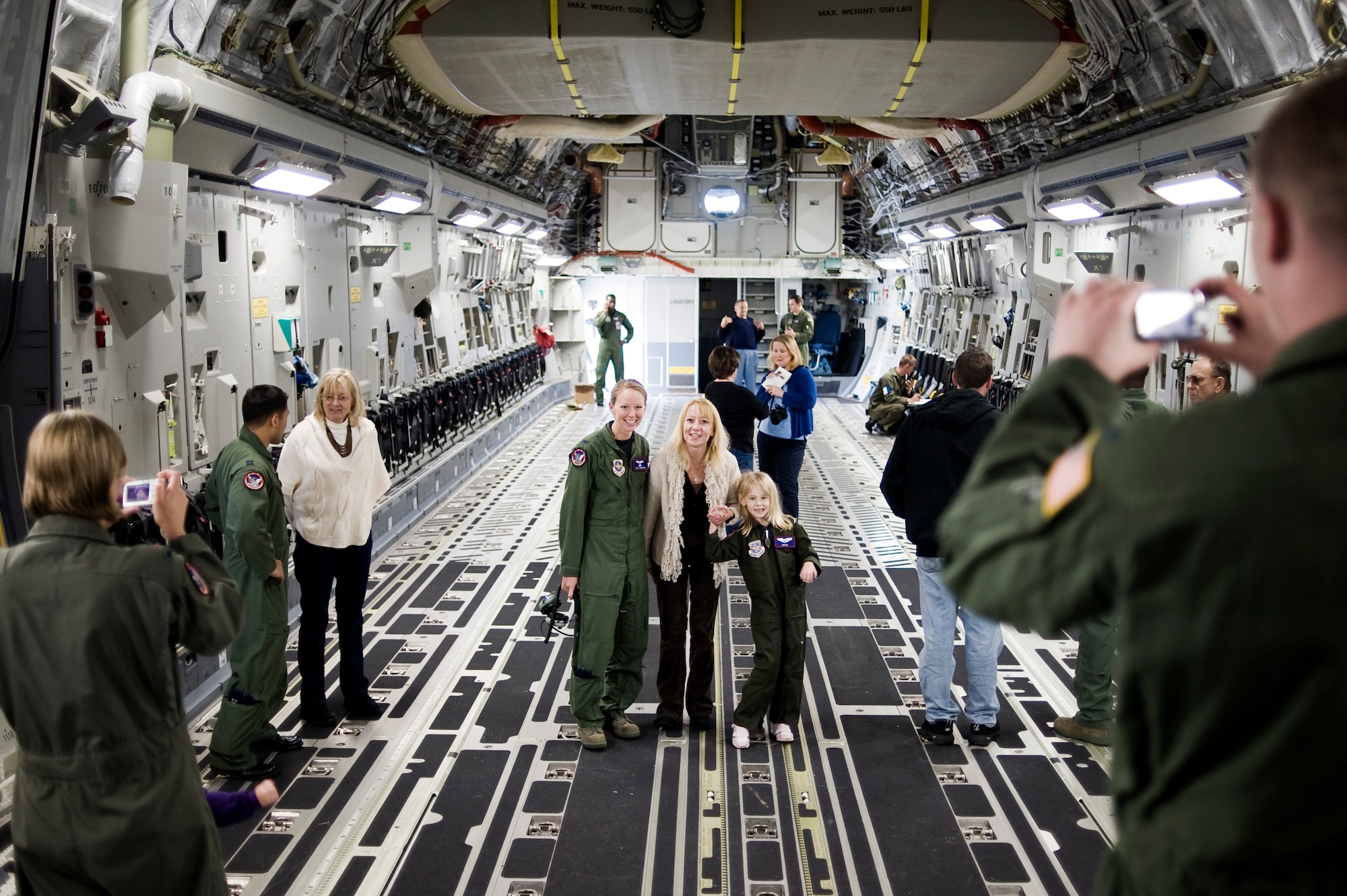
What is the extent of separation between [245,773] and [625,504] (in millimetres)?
2119

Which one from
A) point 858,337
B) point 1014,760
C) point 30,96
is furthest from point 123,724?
point 858,337

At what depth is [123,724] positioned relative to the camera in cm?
242

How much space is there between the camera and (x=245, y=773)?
495 cm

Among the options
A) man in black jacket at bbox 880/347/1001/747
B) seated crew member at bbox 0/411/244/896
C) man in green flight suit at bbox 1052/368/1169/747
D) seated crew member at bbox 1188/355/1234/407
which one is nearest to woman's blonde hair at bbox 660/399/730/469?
man in black jacket at bbox 880/347/1001/747

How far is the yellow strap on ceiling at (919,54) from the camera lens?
6.70 metres

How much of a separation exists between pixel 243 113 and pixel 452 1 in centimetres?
158

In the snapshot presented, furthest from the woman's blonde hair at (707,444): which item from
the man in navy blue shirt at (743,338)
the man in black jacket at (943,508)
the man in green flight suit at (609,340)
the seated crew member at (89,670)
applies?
the man in green flight suit at (609,340)

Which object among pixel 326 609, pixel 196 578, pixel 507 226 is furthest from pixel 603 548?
pixel 507 226

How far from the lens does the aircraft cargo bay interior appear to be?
1258 millimetres

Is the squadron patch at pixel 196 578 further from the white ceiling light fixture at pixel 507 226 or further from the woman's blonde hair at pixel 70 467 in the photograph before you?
the white ceiling light fixture at pixel 507 226

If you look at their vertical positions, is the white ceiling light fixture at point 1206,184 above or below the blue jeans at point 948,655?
above

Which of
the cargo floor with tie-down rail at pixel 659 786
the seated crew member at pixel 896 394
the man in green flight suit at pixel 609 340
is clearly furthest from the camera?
the man in green flight suit at pixel 609 340

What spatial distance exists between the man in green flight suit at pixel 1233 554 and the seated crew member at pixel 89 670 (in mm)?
1913

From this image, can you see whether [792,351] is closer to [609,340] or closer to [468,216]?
[468,216]
